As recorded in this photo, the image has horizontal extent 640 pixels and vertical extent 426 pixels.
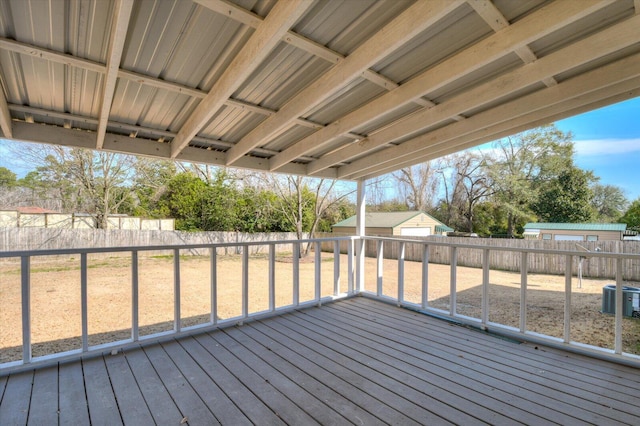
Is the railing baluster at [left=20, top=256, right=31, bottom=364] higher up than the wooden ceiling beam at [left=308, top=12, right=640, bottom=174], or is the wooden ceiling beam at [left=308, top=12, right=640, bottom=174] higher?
the wooden ceiling beam at [left=308, top=12, right=640, bottom=174]

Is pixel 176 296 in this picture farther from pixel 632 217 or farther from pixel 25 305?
pixel 632 217

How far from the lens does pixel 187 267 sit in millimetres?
9766

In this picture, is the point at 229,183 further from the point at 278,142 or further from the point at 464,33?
the point at 464,33

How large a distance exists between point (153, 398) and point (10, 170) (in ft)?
47.0

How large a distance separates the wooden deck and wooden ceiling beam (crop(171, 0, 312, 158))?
209 cm

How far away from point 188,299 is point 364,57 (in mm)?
6192

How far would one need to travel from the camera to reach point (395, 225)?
14.7 meters

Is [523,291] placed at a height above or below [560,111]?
below

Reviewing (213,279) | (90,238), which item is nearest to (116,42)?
(213,279)

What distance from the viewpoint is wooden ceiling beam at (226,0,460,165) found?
1.59 meters

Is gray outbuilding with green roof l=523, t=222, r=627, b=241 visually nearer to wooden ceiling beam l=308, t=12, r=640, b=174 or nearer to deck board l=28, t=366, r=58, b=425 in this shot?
wooden ceiling beam l=308, t=12, r=640, b=174

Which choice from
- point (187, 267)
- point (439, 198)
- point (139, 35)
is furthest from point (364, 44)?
point (439, 198)

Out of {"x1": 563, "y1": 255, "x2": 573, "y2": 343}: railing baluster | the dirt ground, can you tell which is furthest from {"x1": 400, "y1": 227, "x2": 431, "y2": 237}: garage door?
{"x1": 563, "y1": 255, "x2": 573, "y2": 343}: railing baluster

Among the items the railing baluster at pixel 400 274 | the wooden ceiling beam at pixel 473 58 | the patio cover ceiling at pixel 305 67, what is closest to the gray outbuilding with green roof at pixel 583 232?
the railing baluster at pixel 400 274
